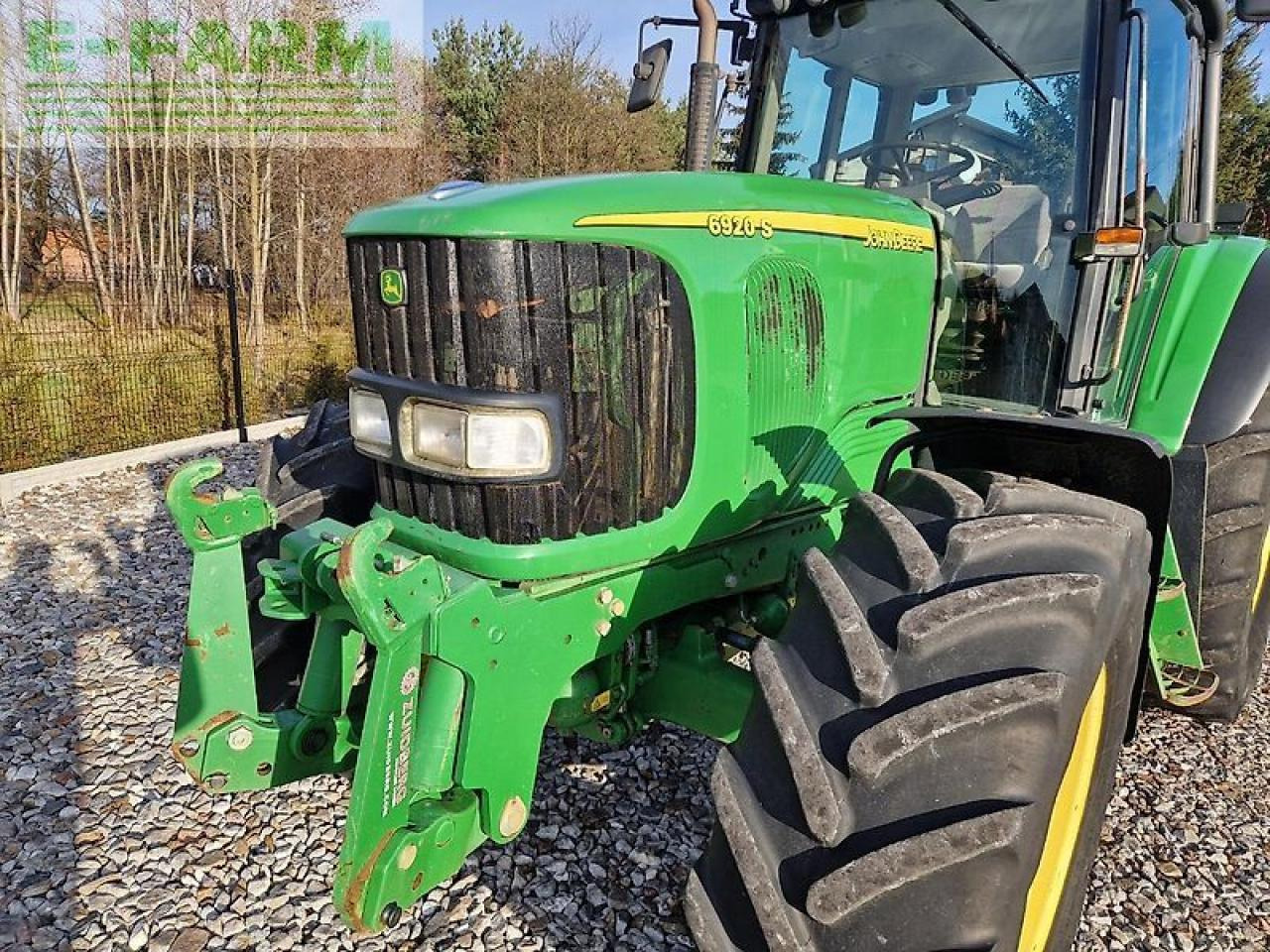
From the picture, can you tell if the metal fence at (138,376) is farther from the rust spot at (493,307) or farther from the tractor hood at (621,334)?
the rust spot at (493,307)

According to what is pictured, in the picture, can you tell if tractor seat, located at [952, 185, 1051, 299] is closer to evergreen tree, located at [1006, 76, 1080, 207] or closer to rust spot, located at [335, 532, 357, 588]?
evergreen tree, located at [1006, 76, 1080, 207]

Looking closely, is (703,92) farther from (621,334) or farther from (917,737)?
(917,737)

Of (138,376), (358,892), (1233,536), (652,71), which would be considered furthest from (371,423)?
(138,376)

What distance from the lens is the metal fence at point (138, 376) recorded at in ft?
23.5

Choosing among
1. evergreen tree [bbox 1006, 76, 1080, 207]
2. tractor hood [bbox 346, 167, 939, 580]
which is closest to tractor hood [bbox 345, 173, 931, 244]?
tractor hood [bbox 346, 167, 939, 580]

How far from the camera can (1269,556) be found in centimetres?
338

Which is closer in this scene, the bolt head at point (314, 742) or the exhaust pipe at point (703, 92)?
the bolt head at point (314, 742)

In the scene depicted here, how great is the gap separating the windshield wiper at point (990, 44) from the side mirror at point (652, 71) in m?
0.86

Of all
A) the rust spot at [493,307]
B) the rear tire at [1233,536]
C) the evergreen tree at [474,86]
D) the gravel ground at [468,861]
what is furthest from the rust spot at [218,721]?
the evergreen tree at [474,86]

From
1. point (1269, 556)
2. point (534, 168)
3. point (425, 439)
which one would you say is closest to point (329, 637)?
point (425, 439)

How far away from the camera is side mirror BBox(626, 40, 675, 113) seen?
10.1 ft

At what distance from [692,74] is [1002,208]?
3.35 ft

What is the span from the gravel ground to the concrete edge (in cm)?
307

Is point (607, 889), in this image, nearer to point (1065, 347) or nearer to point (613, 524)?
point (613, 524)
